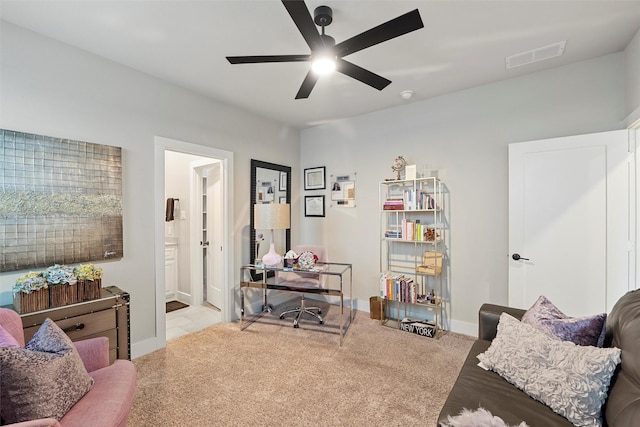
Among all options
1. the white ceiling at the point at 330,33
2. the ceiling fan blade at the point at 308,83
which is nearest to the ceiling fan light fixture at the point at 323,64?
the ceiling fan blade at the point at 308,83

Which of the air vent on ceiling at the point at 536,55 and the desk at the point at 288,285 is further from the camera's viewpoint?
the desk at the point at 288,285

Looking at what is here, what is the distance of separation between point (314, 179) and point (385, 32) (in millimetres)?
3050

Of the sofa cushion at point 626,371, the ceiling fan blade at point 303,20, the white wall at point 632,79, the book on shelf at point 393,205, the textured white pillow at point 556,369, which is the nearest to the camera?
the sofa cushion at point 626,371

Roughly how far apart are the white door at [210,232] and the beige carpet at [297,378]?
0.99 meters

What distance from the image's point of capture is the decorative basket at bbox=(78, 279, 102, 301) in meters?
2.11

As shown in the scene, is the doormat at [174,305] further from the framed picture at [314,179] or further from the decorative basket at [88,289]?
the framed picture at [314,179]

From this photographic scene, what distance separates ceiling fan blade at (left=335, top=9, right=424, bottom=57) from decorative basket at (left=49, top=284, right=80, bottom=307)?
8.18 ft

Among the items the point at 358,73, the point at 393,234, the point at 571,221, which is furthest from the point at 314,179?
the point at 571,221

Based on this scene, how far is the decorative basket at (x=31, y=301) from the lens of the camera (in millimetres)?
1862

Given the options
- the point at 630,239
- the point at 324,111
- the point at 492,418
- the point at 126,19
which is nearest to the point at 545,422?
the point at 492,418

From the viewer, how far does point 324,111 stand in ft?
12.7

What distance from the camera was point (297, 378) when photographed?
2.34 metres

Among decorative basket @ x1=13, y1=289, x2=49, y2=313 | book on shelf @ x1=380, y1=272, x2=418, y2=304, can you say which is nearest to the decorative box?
book on shelf @ x1=380, y1=272, x2=418, y2=304

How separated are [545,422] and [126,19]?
11.1ft
